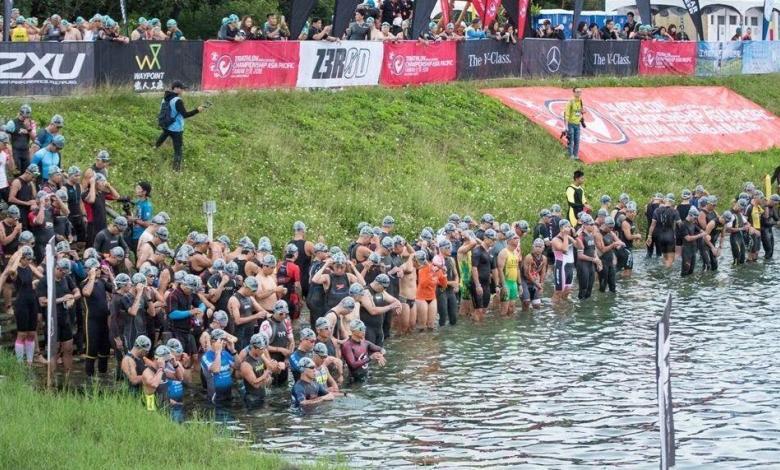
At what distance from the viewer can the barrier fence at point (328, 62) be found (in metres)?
30.1

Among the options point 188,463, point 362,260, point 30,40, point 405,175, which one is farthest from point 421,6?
point 188,463

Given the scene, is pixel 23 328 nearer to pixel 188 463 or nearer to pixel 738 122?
pixel 188 463

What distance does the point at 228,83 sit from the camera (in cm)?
3403

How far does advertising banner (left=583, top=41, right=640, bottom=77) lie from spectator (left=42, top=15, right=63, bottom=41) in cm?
1957

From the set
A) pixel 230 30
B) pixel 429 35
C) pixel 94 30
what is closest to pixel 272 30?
pixel 230 30

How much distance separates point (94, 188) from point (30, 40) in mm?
6962

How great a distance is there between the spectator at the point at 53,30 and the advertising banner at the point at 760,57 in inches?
1140

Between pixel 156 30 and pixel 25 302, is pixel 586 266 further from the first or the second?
pixel 25 302

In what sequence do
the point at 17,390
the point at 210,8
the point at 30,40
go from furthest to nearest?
the point at 210,8
the point at 30,40
the point at 17,390

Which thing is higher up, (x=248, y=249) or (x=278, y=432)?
(x=248, y=249)

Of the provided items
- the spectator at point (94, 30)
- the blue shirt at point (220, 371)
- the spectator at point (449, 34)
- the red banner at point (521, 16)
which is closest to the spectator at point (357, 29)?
the spectator at point (449, 34)

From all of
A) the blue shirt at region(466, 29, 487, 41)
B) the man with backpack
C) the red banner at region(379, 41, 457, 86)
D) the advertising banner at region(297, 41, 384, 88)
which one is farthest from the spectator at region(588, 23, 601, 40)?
the man with backpack

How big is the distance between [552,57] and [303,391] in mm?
26027

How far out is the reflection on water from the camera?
17625 mm
